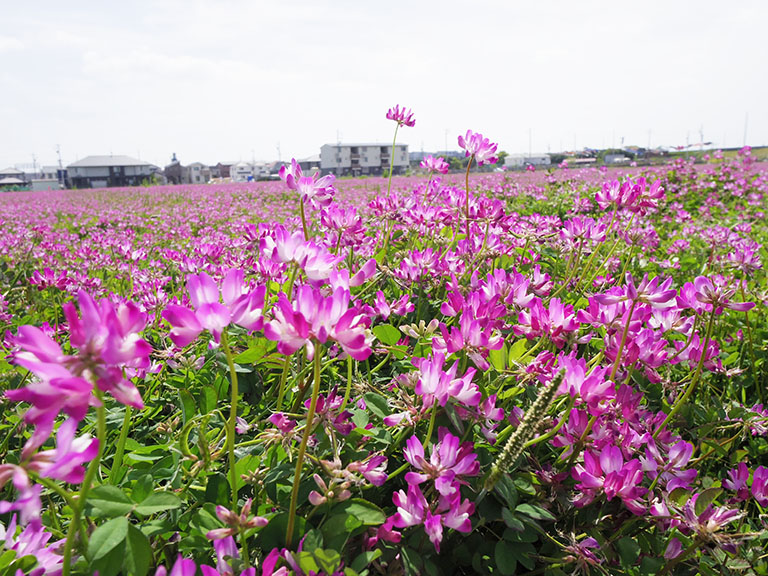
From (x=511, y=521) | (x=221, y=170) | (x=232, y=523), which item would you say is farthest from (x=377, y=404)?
(x=221, y=170)

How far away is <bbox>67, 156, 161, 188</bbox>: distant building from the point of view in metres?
63.3

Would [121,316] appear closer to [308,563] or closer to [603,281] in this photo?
[308,563]

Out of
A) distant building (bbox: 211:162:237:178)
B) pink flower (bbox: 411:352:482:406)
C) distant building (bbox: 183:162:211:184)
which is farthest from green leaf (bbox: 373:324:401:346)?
distant building (bbox: 211:162:237:178)

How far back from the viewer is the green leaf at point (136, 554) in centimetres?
70

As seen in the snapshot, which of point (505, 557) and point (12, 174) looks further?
point (12, 174)

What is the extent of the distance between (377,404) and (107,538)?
2.05ft

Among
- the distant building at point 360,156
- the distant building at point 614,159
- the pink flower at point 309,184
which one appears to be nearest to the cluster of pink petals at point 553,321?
the pink flower at point 309,184

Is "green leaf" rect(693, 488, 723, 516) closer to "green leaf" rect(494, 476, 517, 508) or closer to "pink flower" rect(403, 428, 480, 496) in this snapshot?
"green leaf" rect(494, 476, 517, 508)

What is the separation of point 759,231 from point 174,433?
6.02m

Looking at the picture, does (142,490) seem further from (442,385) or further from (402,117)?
(402,117)

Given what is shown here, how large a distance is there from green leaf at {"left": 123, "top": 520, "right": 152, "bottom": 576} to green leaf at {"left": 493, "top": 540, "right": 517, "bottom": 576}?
2.09ft

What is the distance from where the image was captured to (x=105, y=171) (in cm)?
6769

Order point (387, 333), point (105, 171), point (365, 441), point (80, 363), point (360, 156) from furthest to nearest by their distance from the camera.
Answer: point (360, 156) < point (105, 171) < point (387, 333) < point (365, 441) < point (80, 363)

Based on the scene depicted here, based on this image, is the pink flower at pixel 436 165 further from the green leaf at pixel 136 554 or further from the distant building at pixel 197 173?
the distant building at pixel 197 173
